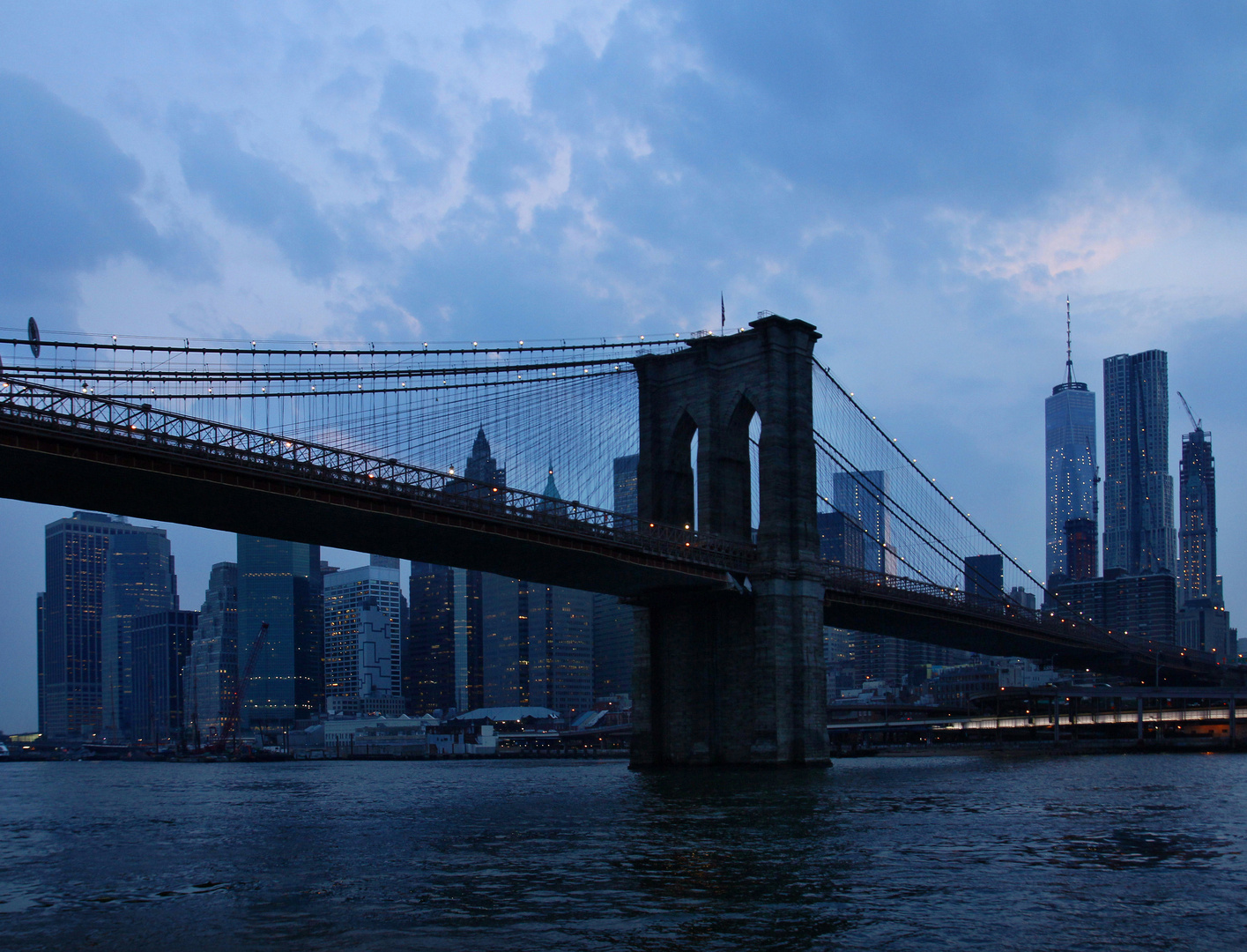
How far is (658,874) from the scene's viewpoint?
25391 mm

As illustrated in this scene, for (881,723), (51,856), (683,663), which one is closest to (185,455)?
(51,856)

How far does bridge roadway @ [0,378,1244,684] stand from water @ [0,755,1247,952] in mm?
12209

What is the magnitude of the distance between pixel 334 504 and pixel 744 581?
24041 mm

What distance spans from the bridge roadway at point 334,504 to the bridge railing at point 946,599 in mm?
367

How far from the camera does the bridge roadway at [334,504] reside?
45.1 m

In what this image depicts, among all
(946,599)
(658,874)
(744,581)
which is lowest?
(658,874)

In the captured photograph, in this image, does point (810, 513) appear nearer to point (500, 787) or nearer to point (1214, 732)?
point (500, 787)

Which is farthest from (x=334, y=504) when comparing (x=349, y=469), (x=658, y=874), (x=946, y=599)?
(x=946, y=599)

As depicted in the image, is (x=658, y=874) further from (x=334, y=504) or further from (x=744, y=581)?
(x=744, y=581)

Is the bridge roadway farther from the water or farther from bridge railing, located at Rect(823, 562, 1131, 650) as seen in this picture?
the water

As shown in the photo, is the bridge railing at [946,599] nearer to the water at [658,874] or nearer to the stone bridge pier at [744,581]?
the stone bridge pier at [744,581]

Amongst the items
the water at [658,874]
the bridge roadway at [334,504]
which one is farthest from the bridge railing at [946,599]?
the water at [658,874]

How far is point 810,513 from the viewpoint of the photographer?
6844 cm

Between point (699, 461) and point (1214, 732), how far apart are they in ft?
228
